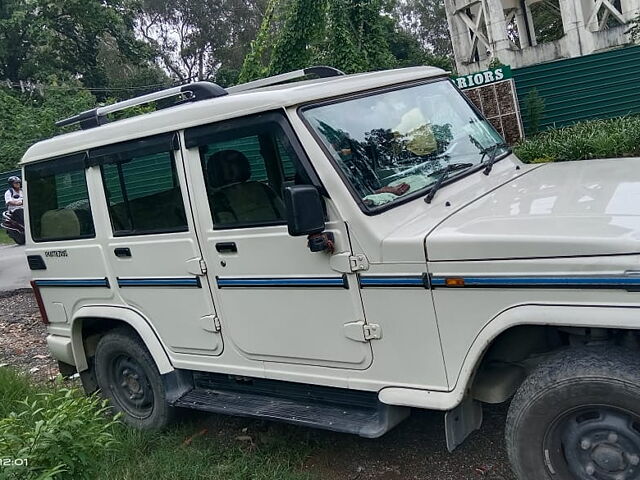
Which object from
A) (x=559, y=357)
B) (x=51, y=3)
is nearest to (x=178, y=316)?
(x=559, y=357)

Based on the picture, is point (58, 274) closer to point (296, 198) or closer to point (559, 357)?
point (296, 198)

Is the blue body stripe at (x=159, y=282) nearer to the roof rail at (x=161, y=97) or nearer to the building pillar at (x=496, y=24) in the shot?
the roof rail at (x=161, y=97)

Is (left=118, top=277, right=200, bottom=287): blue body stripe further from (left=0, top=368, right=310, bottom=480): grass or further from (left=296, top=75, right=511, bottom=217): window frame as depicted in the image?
(left=296, top=75, right=511, bottom=217): window frame

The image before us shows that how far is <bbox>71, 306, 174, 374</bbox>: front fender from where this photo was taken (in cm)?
444

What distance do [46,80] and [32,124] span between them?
796 cm

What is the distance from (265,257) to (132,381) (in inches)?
75.4

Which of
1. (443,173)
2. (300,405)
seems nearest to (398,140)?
(443,173)

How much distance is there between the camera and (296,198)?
10.2 feet

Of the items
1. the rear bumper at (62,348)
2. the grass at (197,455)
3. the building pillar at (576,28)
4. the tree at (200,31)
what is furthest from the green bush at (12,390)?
the tree at (200,31)

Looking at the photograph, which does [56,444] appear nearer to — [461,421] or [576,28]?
[461,421]

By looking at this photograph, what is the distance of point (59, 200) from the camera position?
4.90 metres

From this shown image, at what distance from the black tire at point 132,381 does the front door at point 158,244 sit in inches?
14.3

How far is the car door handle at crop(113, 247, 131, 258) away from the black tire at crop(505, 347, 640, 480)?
265 centimetres

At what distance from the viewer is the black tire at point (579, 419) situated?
2.73 metres
